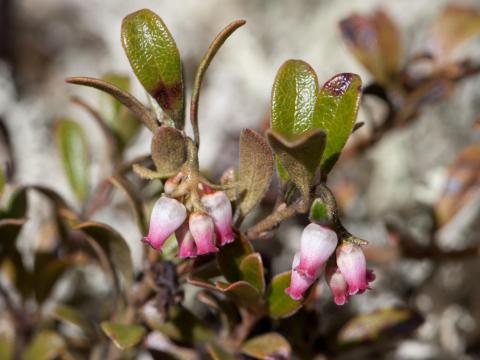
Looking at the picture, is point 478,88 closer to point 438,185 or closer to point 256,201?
point 438,185

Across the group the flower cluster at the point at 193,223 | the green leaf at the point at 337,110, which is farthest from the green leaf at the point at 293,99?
the flower cluster at the point at 193,223

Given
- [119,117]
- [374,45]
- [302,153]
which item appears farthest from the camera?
[374,45]

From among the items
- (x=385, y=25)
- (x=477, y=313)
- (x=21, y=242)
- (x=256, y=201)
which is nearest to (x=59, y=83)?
(x=21, y=242)

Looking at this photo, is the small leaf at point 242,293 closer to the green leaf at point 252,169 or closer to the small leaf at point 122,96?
the green leaf at point 252,169

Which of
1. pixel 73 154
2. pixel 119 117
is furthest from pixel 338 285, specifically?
pixel 73 154

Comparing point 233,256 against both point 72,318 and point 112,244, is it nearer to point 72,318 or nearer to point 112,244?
point 112,244

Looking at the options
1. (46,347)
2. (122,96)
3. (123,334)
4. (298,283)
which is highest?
(122,96)

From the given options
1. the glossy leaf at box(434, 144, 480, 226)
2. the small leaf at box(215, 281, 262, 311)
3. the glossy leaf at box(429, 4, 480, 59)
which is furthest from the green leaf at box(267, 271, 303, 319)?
the glossy leaf at box(429, 4, 480, 59)

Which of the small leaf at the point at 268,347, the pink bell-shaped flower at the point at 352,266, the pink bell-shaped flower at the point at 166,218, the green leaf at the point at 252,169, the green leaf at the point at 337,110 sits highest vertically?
the green leaf at the point at 337,110
